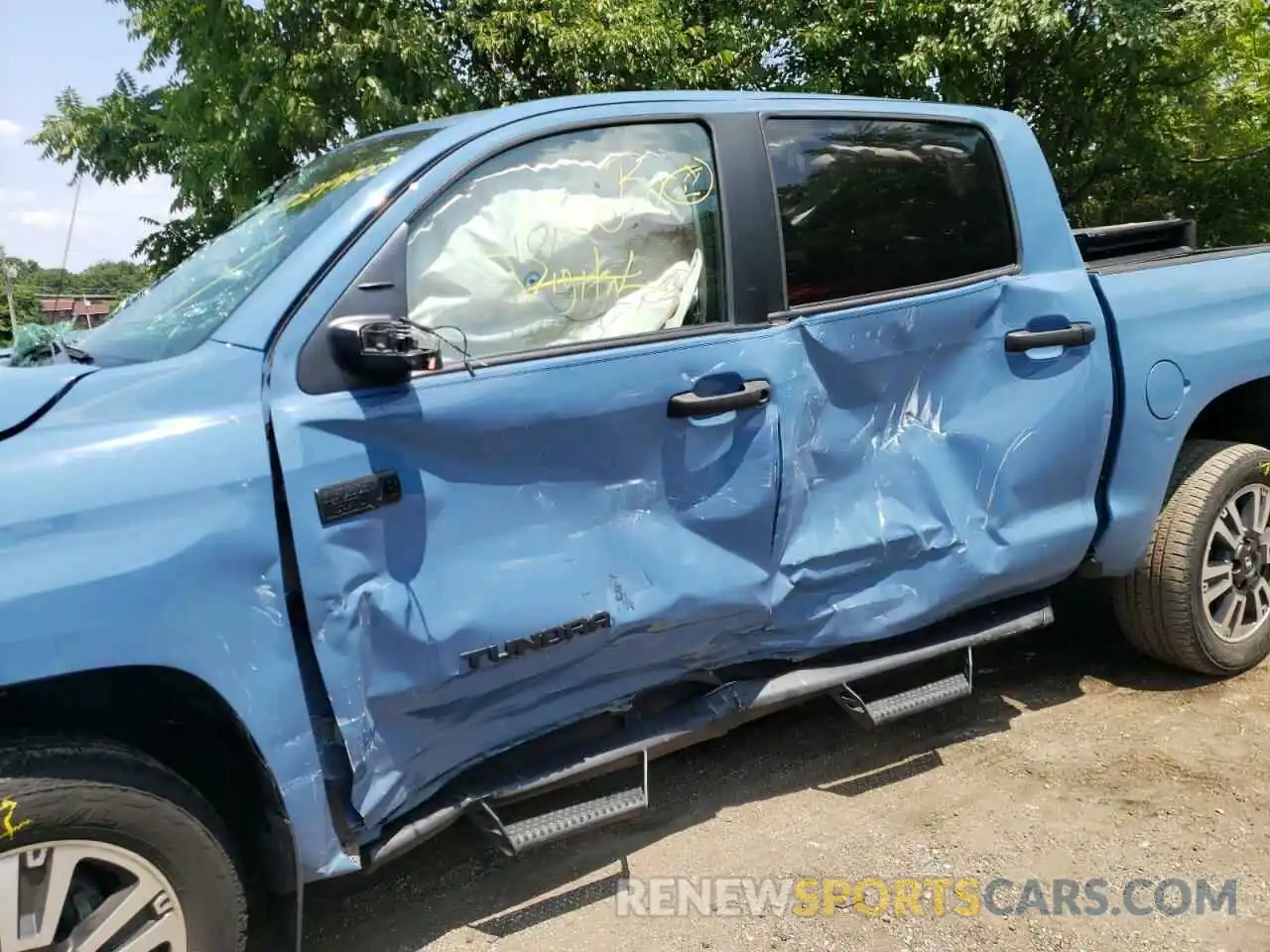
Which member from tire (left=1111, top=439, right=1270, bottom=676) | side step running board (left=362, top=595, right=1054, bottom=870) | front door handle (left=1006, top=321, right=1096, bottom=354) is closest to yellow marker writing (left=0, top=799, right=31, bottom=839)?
side step running board (left=362, top=595, right=1054, bottom=870)

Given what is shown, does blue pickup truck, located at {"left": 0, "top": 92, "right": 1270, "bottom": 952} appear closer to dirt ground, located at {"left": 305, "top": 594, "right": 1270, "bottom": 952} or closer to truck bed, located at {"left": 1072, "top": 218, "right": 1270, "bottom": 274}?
dirt ground, located at {"left": 305, "top": 594, "right": 1270, "bottom": 952}

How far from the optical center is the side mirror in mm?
2098

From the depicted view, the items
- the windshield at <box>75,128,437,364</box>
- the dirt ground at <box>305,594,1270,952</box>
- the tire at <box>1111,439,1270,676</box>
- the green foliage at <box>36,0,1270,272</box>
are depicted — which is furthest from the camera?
the green foliage at <box>36,0,1270,272</box>

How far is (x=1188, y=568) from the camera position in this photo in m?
3.59

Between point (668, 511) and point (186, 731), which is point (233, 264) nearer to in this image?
point (186, 731)

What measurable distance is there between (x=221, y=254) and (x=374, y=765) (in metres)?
1.42

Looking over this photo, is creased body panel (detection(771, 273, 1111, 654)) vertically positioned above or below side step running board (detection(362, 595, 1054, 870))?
above

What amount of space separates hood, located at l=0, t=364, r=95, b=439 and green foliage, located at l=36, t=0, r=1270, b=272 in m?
7.23

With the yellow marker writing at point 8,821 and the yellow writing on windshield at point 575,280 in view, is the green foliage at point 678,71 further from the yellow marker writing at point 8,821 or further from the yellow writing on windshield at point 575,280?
the yellow marker writing at point 8,821

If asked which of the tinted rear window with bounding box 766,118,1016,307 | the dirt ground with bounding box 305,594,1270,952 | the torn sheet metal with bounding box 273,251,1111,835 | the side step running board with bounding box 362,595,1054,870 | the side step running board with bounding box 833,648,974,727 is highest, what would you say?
the tinted rear window with bounding box 766,118,1016,307

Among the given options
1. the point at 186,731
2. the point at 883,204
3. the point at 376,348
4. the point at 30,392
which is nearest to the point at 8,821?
the point at 186,731

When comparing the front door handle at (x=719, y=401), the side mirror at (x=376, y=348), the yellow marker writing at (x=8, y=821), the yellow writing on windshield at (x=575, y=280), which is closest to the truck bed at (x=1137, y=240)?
the front door handle at (x=719, y=401)

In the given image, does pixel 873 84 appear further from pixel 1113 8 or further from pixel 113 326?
pixel 113 326

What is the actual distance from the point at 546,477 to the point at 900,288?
4.26ft
